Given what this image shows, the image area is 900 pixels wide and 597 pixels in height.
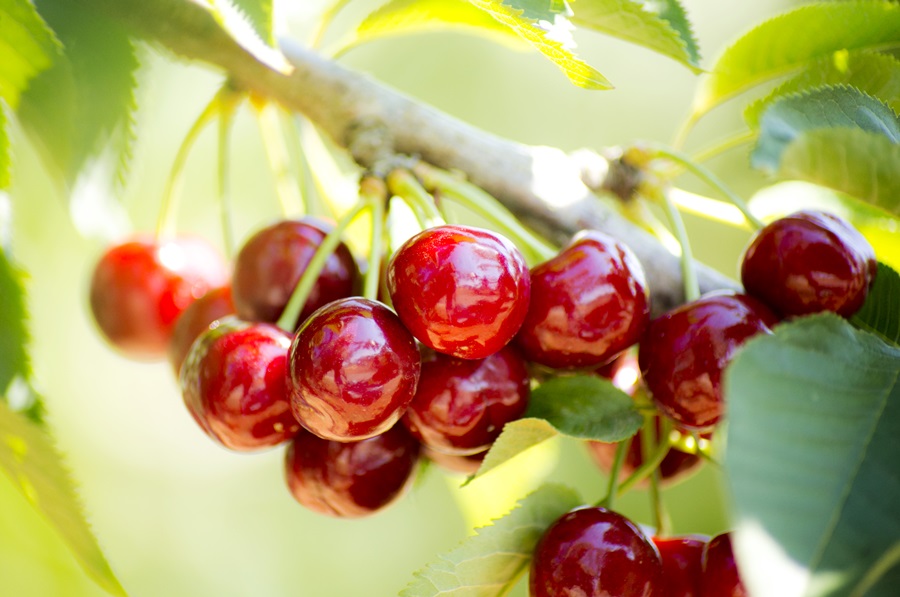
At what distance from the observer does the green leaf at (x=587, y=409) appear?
830mm

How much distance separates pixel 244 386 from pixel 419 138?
393 mm

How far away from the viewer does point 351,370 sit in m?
0.78

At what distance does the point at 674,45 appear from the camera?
33.7 inches

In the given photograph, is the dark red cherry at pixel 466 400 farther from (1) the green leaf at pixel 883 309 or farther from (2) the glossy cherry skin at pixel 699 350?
(1) the green leaf at pixel 883 309

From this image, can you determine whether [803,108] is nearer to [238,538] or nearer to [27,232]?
[27,232]

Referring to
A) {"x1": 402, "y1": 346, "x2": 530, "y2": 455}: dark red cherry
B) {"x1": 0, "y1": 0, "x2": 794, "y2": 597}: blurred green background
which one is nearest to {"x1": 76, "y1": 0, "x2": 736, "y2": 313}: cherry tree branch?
{"x1": 402, "y1": 346, "x2": 530, "y2": 455}: dark red cherry

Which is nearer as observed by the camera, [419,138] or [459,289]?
[459,289]

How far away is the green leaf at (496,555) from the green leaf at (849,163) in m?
0.42

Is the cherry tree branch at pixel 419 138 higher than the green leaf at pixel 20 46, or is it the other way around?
the green leaf at pixel 20 46

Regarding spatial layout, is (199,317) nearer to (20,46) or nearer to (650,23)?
(20,46)

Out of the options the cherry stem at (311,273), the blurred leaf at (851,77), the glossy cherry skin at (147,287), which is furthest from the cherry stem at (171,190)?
the blurred leaf at (851,77)

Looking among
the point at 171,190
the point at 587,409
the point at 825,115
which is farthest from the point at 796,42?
the point at 171,190

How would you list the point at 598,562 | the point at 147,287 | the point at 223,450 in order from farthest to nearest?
the point at 223,450
the point at 147,287
the point at 598,562

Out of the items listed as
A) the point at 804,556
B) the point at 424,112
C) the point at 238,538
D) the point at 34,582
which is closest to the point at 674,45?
the point at 424,112
